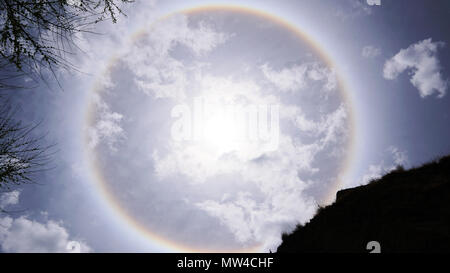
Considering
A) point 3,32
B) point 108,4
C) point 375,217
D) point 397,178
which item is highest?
point 108,4

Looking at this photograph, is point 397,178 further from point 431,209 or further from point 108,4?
point 108,4
